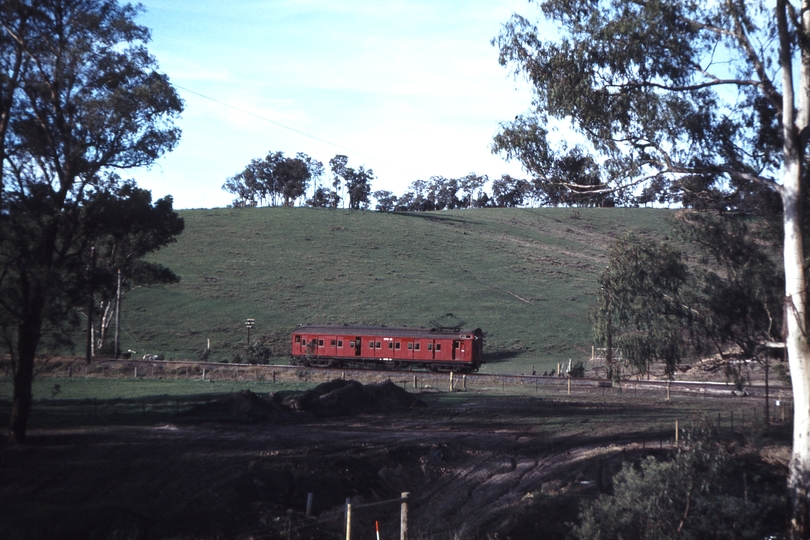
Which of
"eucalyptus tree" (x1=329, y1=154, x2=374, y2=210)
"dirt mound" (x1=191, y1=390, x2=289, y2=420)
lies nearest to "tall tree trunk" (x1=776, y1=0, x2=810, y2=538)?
"dirt mound" (x1=191, y1=390, x2=289, y2=420)

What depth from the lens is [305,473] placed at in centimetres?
1617

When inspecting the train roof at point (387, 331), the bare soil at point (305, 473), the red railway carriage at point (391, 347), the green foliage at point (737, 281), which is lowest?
the bare soil at point (305, 473)

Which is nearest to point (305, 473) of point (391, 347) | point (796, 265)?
point (796, 265)

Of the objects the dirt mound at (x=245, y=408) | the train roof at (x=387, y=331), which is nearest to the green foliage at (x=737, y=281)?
the dirt mound at (x=245, y=408)

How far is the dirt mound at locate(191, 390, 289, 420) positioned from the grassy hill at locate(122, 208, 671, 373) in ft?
80.8

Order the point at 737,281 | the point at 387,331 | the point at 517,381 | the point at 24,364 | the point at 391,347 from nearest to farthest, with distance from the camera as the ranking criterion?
the point at 24,364 → the point at 737,281 → the point at 517,381 → the point at 391,347 → the point at 387,331

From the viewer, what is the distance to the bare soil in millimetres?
12445

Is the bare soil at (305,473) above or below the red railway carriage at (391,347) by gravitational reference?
below

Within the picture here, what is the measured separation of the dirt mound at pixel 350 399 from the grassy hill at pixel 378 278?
1927 cm

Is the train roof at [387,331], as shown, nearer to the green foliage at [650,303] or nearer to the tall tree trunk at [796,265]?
the green foliage at [650,303]

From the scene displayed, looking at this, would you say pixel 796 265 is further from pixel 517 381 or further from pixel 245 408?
pixel 517 381

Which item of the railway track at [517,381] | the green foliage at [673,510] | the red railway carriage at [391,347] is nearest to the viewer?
the green foliage at [673,510]

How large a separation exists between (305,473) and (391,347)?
86.2ft

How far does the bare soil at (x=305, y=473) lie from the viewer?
12.4 metres
